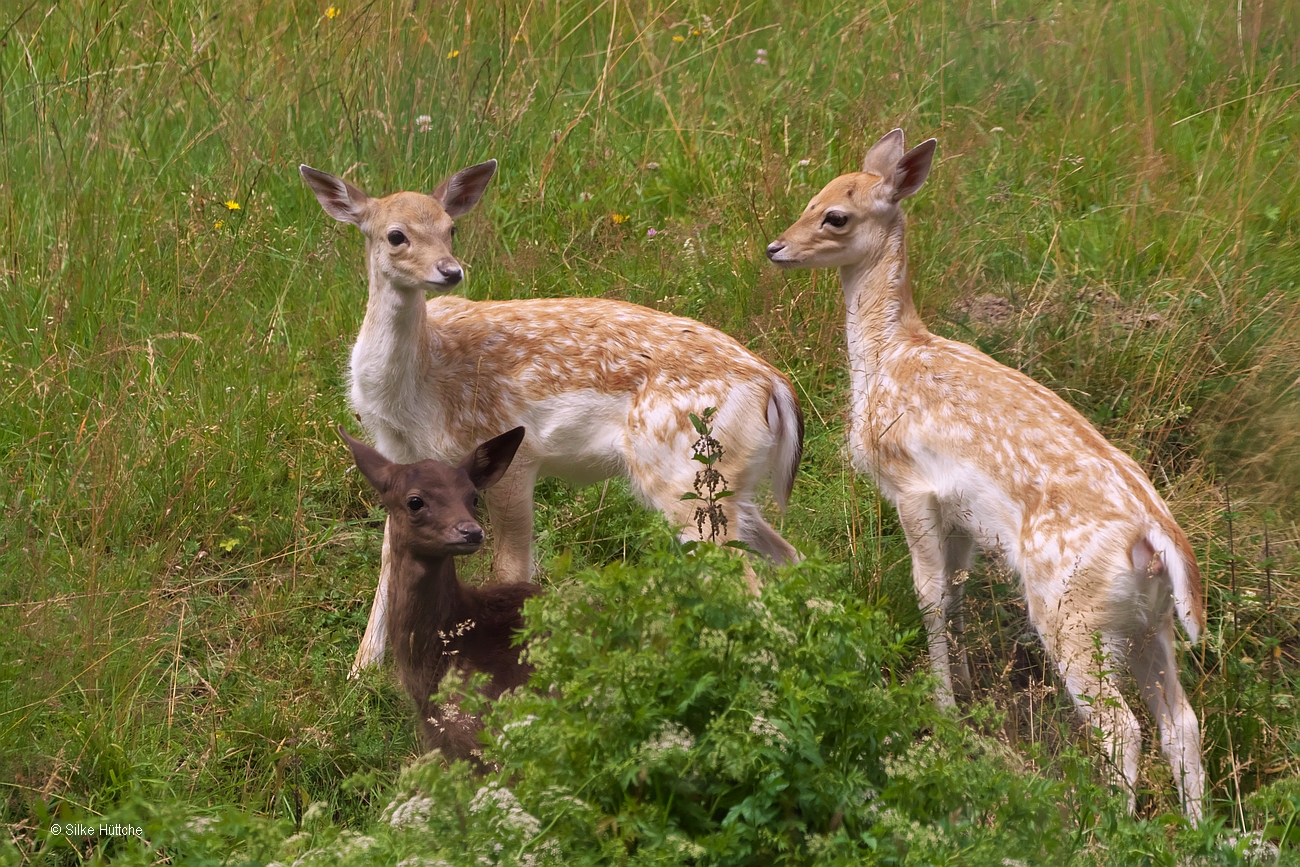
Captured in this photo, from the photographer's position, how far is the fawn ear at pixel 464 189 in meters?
5.62

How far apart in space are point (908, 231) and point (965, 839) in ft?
14.0

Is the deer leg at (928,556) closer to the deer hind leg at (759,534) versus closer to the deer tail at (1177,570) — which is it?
the deer hind leg at (759,534)

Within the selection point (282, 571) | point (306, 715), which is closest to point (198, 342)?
point (282, 571)

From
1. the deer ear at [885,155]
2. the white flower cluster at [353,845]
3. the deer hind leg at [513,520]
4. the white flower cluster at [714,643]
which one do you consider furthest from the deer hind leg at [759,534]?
the white flower cluster at [353,845]

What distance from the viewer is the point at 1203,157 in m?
7.33

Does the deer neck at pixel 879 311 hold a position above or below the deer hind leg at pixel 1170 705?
above

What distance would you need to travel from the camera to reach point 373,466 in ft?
14.9

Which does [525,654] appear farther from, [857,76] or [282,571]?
[857,76]

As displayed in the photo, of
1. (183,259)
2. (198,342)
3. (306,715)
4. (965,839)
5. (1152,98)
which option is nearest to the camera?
(965,839)

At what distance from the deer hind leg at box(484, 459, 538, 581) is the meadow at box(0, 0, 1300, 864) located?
287 mm

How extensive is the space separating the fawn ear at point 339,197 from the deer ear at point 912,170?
7.12 ft

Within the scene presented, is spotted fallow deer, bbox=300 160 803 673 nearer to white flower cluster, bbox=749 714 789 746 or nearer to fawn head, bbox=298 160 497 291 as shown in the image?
fawn head, bbox=298 160 497 291

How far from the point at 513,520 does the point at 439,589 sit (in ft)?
2.63
